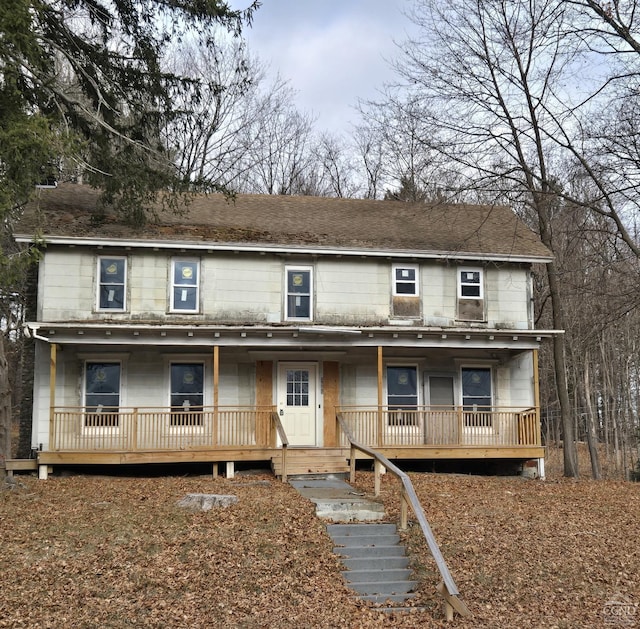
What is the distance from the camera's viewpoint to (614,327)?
2983 cm

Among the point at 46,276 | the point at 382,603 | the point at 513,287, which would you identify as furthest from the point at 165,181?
the point at 382,603

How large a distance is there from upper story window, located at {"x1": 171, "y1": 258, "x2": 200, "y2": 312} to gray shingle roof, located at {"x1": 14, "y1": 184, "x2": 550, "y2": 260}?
669 millimetres

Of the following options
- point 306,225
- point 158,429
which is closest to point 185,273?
point 306,225

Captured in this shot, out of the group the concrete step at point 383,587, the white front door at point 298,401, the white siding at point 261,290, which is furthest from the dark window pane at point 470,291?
the concrete step at point 383,587

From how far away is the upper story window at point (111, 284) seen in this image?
713 inches

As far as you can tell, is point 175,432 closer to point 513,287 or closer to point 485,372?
point 485,372

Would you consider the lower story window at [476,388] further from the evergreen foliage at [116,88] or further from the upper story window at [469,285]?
the evergreen foliage at [116,88]

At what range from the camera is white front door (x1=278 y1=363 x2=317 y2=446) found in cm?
1861

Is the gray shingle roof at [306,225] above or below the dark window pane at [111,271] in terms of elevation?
above

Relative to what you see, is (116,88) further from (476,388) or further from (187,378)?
(476,388)

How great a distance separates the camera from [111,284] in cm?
1816

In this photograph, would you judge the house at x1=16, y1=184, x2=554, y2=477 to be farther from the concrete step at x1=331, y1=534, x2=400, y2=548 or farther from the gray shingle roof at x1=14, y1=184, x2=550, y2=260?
the concrete step at x1=331, y1=534, x2=400, y2=548

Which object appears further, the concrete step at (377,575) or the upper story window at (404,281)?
the upper story window at (404,281)

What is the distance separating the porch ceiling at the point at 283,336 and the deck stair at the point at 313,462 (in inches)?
104
